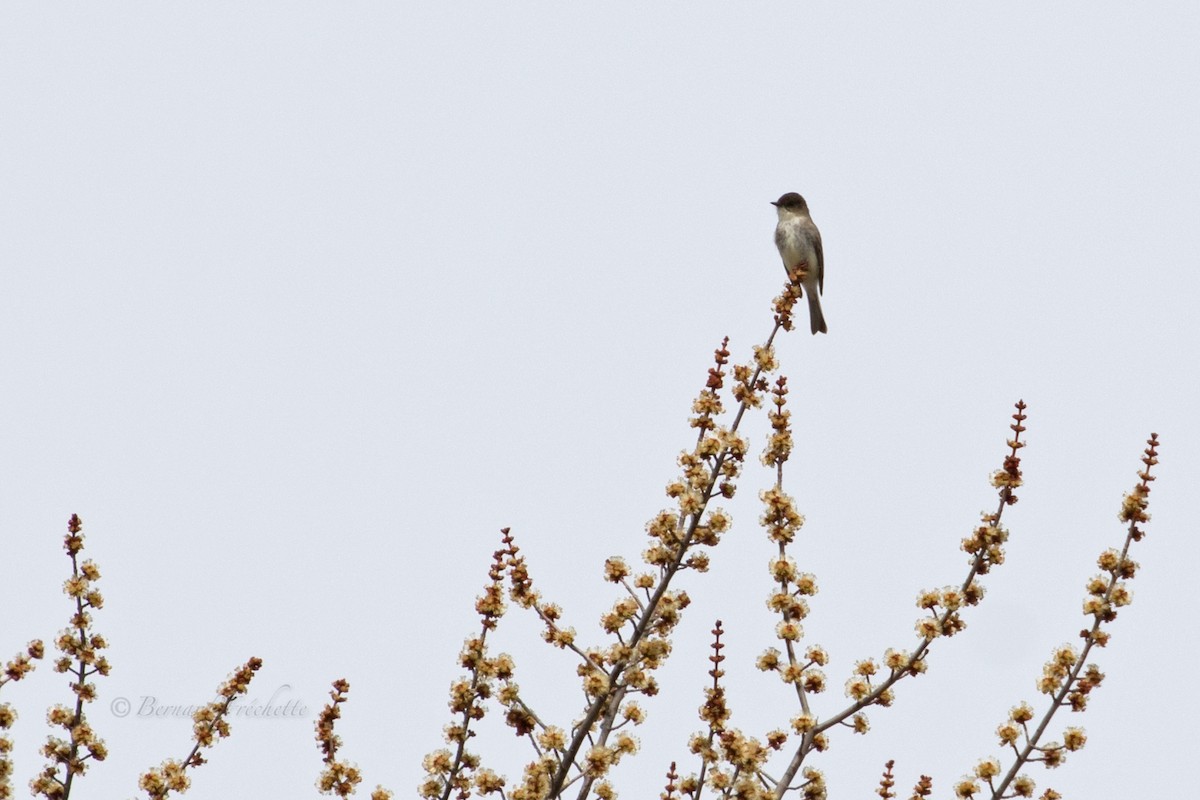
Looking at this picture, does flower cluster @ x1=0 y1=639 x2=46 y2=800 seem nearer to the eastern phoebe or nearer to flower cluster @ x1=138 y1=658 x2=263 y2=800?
flower cluster @ x1=138 y1=658 x2=263 y2=800

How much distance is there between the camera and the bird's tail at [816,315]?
48.3 ft

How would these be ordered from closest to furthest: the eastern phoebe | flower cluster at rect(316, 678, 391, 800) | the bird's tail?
1. flower cluster at rect(316, 678, 391, 800)
2. the eastern phoebe
3. the bird's tail

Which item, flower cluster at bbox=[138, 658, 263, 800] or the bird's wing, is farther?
the bird's wing

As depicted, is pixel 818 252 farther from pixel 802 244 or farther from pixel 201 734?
pixel 201 734

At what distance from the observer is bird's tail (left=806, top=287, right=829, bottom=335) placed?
14.7 m

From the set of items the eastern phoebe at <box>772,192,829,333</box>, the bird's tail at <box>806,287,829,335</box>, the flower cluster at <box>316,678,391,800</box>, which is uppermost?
the eastern phoebe at <box>772,192,829,333</box>

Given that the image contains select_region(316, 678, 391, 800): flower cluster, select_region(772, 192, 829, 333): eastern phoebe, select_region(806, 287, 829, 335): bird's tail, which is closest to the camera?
select_region(316, 678, 391, 800): flower cluster

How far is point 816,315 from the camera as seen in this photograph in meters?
14.9

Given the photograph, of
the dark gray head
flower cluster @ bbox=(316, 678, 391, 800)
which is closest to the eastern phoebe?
the dark gray head

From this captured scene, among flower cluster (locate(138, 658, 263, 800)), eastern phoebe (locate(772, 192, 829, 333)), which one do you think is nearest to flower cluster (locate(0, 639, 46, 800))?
flower cluster (locate(138, 658, 263, 800))

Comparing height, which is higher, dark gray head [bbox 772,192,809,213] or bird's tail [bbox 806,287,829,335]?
dark gray head [bbox 772,192,809,213]

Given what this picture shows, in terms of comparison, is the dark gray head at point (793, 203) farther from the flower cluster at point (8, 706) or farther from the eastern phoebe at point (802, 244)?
the flower cluster at point (8, 706)

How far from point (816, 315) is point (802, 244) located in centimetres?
85

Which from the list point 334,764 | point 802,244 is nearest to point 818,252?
point 802,244
